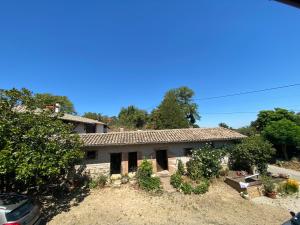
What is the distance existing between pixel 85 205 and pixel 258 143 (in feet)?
43.8

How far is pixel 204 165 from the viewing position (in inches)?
590

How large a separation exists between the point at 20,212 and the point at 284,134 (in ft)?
77.4

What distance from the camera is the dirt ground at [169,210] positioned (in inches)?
362

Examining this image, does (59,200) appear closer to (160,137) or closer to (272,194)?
(160,137)

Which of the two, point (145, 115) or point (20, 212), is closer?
point (20, 212)

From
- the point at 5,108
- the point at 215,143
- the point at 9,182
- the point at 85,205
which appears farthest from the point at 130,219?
the point at 215,143

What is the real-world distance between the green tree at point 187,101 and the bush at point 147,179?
38.3 meters

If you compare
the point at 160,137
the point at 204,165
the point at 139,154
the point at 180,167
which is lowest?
the point at 180,167

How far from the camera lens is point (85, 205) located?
36.0ft

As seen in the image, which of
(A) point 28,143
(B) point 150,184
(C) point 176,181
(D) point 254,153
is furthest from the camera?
(D) point 254,153

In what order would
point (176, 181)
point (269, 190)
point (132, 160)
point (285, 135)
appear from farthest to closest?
point (285, 135), point (132, 160), point (176, 181), point (269, 190)

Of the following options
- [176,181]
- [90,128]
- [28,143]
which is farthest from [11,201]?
[90,128]

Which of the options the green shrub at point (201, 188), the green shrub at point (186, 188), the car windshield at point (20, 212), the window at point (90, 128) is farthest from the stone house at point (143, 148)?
the window at point (90, 128)

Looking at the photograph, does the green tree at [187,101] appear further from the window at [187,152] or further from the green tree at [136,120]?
the window at [187,152]
